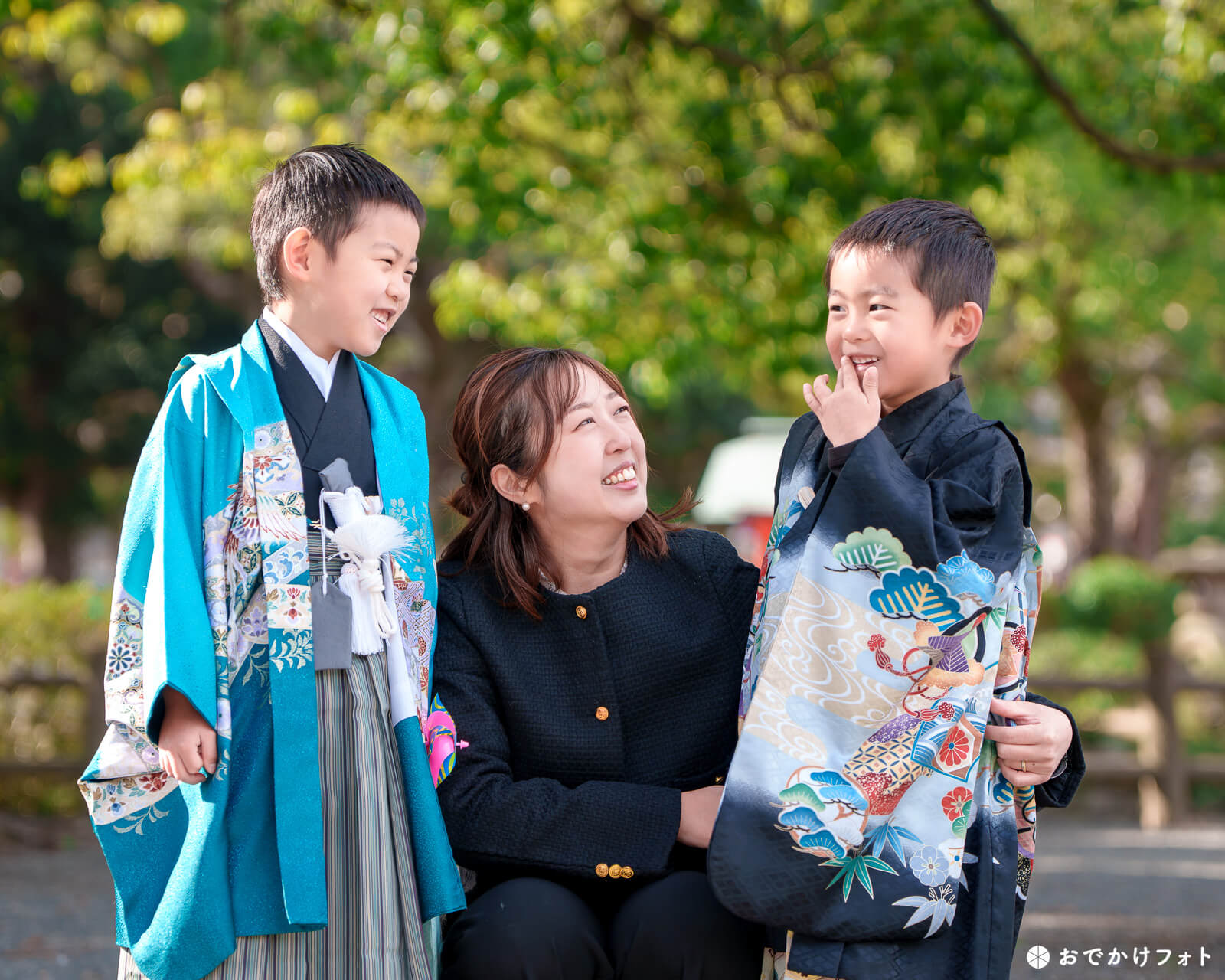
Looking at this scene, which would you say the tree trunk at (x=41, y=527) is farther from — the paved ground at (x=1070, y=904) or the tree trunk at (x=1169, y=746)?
the tree trunk at (x=1169, y=746)

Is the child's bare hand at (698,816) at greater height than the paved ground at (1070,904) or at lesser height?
greater

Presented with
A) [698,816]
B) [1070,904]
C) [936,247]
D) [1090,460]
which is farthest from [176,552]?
[1090,460]

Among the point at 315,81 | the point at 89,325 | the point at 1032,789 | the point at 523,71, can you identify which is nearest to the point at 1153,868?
the point at 1032,789

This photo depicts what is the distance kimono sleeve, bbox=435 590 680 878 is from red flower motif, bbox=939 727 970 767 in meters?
0.48

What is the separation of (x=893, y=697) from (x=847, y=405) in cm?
46

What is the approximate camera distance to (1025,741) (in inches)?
75.0

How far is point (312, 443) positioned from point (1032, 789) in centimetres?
137

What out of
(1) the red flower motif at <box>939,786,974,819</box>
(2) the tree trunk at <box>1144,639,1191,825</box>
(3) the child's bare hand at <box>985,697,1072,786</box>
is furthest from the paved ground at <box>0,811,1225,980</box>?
(1) the red flower motif at <box>939,786,974,819</box>

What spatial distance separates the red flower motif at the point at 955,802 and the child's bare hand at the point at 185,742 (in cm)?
115

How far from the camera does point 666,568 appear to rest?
2.35 m

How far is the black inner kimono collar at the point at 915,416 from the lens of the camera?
6.52 feet

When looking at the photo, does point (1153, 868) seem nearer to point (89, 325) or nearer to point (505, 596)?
point (505, 596)

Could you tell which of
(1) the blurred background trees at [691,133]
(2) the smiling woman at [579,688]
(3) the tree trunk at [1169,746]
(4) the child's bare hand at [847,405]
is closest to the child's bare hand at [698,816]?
(2) the smiling woman at [579,688]

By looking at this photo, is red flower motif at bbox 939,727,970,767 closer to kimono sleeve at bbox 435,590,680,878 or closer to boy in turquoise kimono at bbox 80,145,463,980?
kimono sleeve at bbox 435,590,680,878
